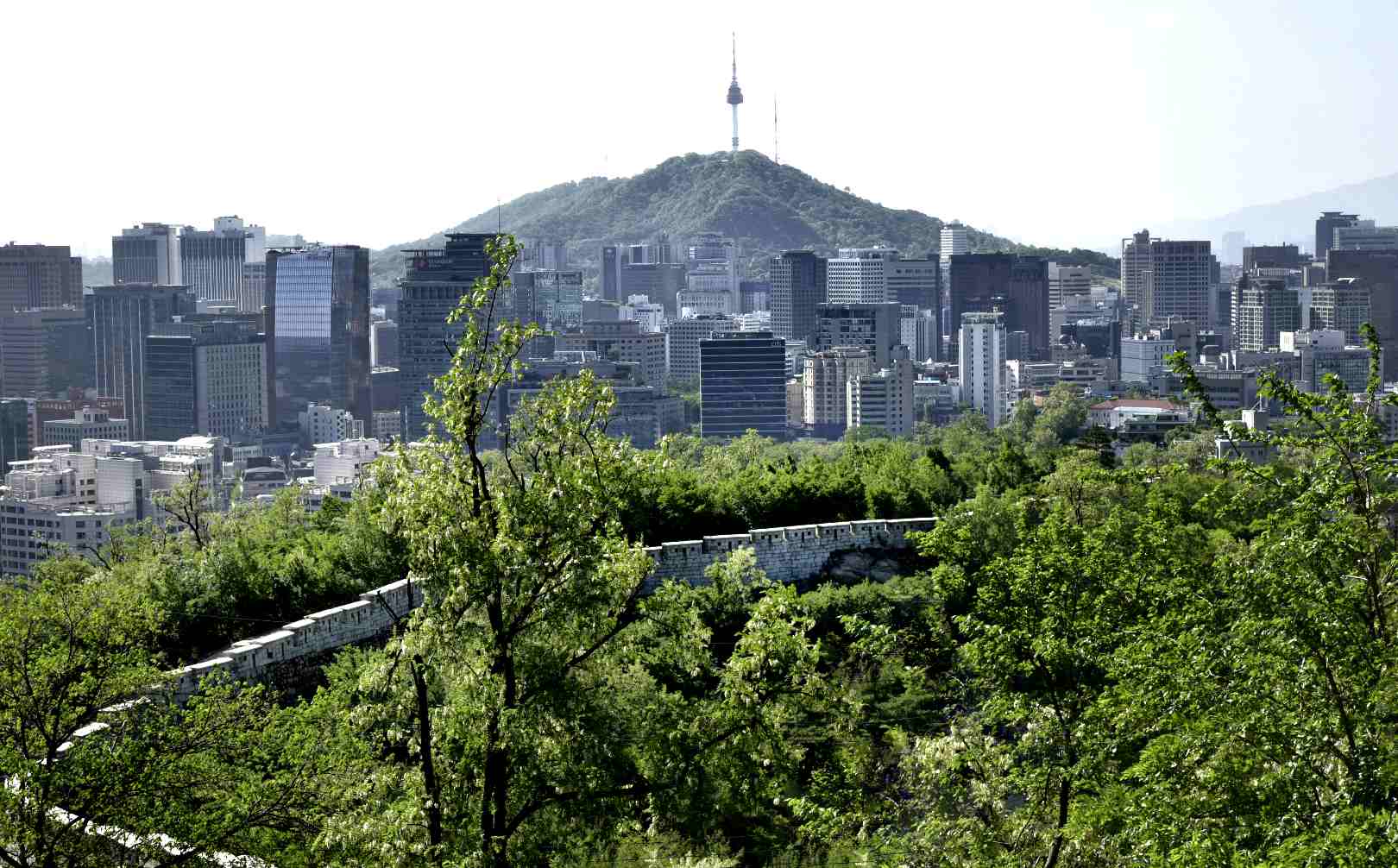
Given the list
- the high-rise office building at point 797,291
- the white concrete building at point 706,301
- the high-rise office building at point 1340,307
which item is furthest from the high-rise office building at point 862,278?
the high-rise office building at point 1340,307

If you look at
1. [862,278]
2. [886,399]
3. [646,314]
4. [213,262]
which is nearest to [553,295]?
[646,314]

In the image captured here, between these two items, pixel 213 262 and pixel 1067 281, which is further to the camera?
pixel 1067 281

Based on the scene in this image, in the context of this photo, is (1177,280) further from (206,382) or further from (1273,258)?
(206,382)

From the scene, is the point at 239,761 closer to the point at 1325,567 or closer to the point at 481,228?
the point at 1325,567

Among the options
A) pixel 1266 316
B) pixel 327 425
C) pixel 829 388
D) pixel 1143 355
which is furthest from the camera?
pixel 1266 316

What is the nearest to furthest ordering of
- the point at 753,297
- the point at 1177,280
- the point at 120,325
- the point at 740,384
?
the point at 740,384
the point at 120,325
the point at 1177,280
the point at 753,297

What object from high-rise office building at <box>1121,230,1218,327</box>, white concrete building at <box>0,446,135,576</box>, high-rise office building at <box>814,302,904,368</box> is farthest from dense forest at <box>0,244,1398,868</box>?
high-rise office building at <box>1121,230,1218,327</box>

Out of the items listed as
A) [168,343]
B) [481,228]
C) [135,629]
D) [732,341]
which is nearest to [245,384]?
[168,343]
